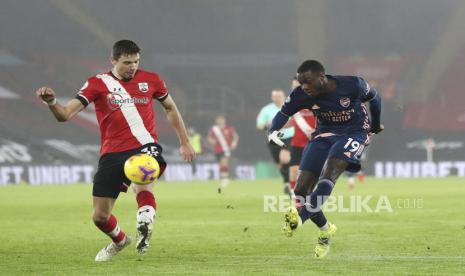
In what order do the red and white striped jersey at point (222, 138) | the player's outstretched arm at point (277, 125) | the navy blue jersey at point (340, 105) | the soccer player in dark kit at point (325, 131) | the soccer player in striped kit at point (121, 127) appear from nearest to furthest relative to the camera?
the soccer player in striped kit at point (121, 127) < the soccer player in dark kit at point (325, 131) < the navy blue jersey at point (340, 105) < the player's outstretched arm at point (277, 125) < the red and white striped jersey at point (222, 138)

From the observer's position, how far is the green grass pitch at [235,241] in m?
9.10

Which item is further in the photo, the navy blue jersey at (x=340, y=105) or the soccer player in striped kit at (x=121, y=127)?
the navy blue jersey at (x=340, y=105)

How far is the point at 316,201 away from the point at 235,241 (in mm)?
2058

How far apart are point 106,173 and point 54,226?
530 cm

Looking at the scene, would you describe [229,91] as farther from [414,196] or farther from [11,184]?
[414,196]

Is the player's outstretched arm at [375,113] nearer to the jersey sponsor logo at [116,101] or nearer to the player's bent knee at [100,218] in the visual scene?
the jersey sponsor logo at [116,101]

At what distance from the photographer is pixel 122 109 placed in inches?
381

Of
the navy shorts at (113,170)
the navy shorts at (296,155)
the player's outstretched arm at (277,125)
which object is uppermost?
the player's outstretched arm at (277,125)

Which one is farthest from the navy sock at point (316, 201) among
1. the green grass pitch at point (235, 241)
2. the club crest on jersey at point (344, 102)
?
the club crest on jersey at point (344, 102)

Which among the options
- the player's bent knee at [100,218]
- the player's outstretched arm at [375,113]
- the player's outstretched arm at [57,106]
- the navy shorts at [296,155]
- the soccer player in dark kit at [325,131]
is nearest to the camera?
the player's outstretched arm at [57,106]

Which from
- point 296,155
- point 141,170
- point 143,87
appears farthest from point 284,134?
point 141,170

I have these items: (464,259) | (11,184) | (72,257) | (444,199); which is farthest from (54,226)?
(11,184)

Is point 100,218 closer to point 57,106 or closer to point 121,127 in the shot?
point 121,127

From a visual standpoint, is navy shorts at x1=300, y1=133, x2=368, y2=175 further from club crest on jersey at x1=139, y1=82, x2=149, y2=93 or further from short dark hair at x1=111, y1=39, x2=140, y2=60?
short dark hair at x1=111, y1=39, x2=140, y2=60
